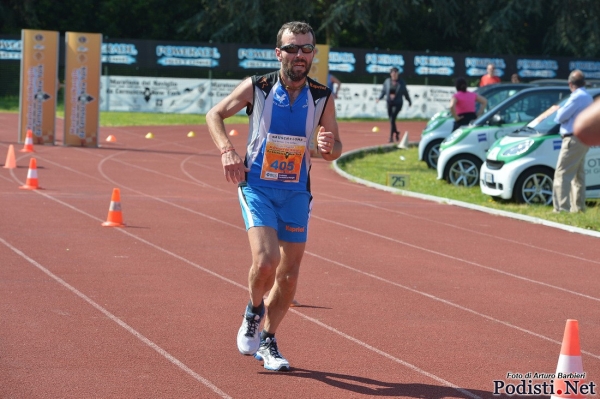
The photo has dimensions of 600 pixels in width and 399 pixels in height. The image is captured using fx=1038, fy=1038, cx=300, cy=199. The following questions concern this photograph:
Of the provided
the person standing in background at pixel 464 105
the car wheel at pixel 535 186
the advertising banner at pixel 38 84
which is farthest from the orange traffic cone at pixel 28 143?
the car wheel at pixel 535 186

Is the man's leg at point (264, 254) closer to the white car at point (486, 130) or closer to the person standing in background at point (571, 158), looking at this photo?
the person standing in background at point (571, 158)

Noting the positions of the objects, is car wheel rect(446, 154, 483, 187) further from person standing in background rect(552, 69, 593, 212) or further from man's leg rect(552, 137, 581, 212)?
man's leg rect(552, 137, 581, 212)

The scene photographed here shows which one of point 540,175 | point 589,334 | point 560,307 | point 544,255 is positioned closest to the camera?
point 589,334

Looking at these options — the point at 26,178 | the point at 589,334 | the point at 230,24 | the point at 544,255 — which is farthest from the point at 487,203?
the point at 230,24

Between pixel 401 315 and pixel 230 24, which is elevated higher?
pixel 230 24

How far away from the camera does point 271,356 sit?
6.61 meters

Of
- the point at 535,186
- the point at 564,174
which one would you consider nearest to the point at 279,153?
the point at 564,174

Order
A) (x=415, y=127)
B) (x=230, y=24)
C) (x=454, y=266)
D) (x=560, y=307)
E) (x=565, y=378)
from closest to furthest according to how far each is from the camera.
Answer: (x=565, y=378) < (x=560, y=307) < (x=454, y=266) < (x=415, y=127) < (x=230, y=24)

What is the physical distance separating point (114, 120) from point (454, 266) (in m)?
24.4

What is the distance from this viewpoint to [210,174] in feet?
68.9

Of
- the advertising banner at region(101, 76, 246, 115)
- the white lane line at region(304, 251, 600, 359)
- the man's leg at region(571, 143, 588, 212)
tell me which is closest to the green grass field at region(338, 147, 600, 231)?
the man's leg at region(571, 143, 588, 212)

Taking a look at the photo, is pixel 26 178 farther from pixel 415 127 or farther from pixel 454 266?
pixel 415 127

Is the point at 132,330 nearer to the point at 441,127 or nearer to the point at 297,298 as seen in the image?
the point at 297,298

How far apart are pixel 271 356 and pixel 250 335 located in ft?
0.62
